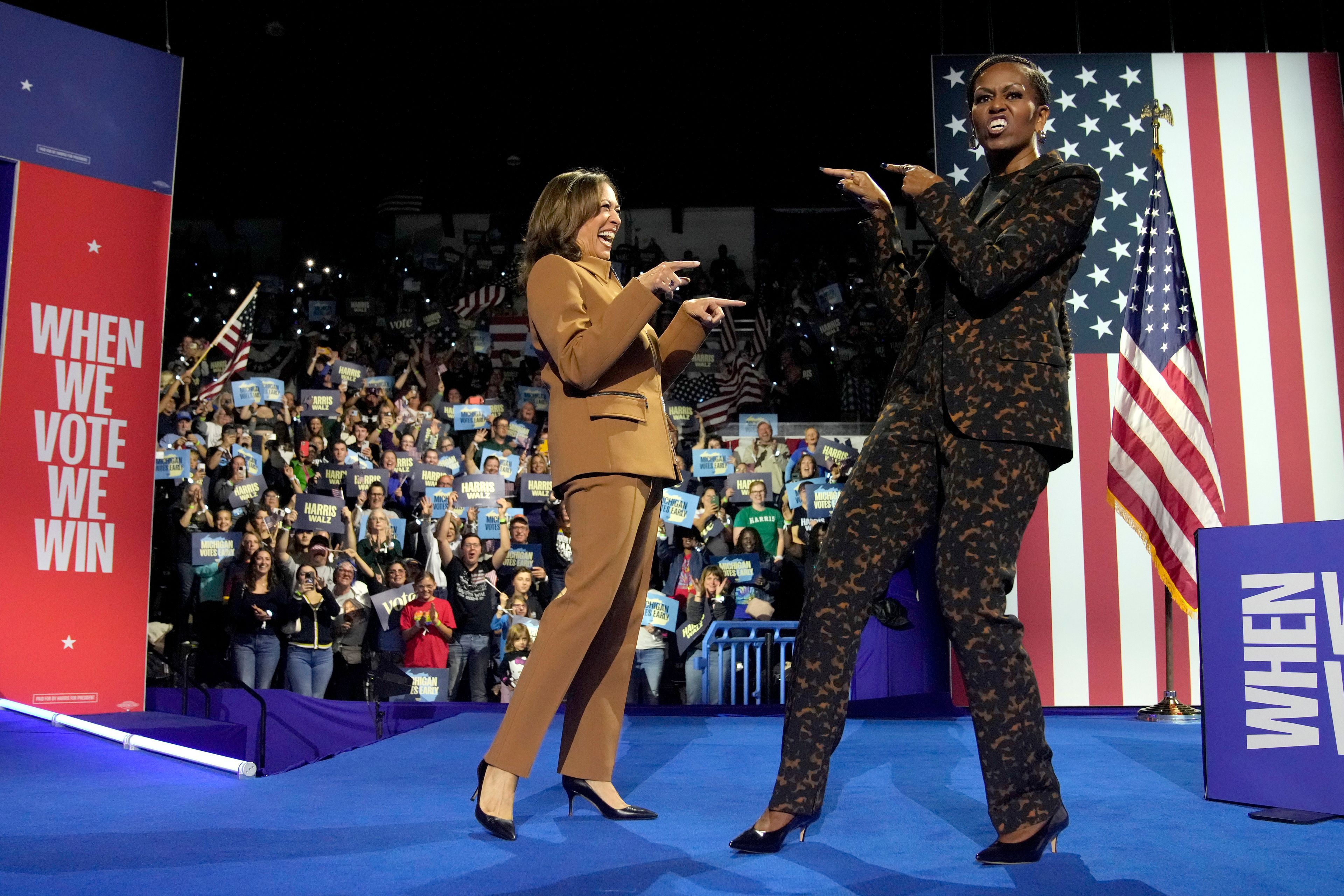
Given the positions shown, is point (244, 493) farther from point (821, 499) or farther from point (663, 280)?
point (663, 280)

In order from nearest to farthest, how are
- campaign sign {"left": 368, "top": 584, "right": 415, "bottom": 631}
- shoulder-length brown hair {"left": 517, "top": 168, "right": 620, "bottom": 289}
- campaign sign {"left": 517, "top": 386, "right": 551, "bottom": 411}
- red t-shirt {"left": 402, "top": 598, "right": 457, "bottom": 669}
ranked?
shoulder-length brown hair {"left": 517, "top": 168, "right": 620, "bottom": 289}
red t-shirt {"left": 402, "top": 598, "right": 457, "bottom": 669}
campaign sign {"left": 368, "top": 584, "right": 415, "bottom": 631}
campaign sign {"left": 517, "top": 386, "right": 551, "bottom": 411}

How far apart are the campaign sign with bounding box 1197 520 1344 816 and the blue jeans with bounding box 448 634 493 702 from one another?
16.0 ft

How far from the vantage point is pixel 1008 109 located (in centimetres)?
189

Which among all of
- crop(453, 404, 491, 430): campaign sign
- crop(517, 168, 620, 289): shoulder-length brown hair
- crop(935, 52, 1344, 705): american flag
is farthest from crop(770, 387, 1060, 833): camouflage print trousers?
crop(453, 404, 491, 430): campaign sign

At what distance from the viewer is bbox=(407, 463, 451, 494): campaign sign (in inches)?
317

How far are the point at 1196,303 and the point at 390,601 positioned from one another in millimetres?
4857

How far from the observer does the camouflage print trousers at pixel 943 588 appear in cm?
177

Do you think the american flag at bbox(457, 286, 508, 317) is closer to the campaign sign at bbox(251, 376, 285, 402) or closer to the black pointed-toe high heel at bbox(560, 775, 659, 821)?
the campaign sign at bbox(251, 376, 285, 402)

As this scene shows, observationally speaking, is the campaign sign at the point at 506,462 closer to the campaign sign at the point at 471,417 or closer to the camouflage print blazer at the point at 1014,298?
the campaign sign at the point at 471,417

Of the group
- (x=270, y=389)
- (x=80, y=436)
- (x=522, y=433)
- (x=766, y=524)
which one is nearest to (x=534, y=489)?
(x=522, y=433)

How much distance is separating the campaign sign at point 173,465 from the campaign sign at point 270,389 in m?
1.28

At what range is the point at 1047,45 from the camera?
6.71 meters

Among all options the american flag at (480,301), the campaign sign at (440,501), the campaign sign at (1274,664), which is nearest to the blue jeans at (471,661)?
the campaign sign at (440,501)

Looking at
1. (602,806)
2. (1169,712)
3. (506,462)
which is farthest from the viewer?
(506,462)
